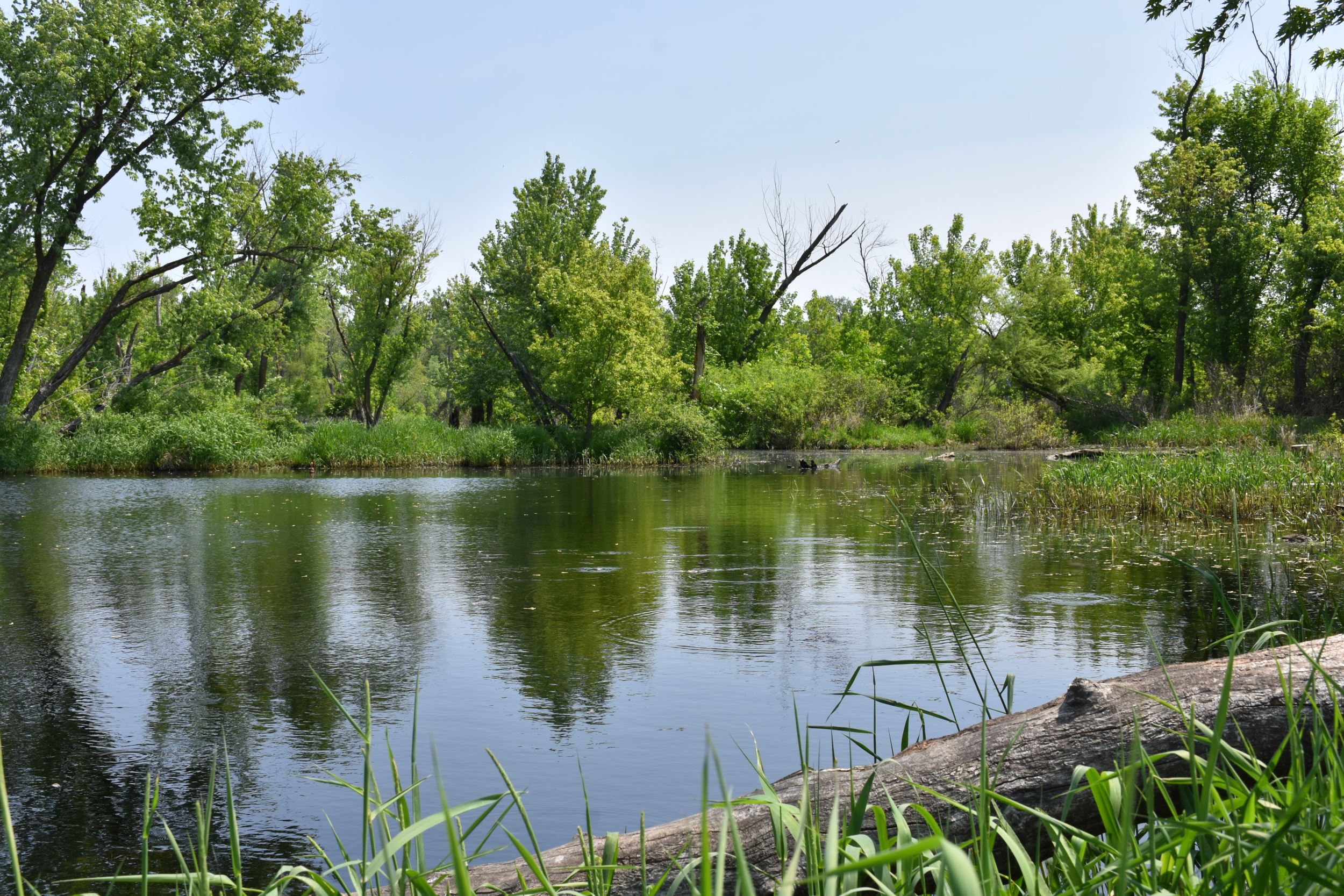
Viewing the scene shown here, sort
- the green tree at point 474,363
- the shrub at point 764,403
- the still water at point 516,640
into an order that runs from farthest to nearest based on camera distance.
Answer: the green tree at point 474,363
the shrub at point 764,403
the still water at point 516,640

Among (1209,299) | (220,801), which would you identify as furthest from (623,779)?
(1209,299)

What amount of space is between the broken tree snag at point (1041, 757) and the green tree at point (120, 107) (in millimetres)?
29571

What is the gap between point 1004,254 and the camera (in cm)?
5884

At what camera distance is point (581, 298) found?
34500mm

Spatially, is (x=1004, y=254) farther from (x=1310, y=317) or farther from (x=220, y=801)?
(x=220, y=801)

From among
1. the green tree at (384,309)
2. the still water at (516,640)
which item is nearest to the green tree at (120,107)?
the green tree at (384,309)

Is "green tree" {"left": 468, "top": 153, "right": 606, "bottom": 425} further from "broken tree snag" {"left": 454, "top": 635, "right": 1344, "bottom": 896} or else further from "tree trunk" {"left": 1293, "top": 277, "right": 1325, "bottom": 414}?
"broken tree snag" {"left": 454, "top": 635, "right": 1344, "bottom": 896}

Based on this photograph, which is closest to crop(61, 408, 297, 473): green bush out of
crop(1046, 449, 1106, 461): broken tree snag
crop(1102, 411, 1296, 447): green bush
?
crop(1046, 449, 1106, 461): broken tree snag

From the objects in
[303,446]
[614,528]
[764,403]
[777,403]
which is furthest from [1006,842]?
[777,403]

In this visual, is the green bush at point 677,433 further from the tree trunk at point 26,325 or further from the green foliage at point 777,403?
the tree trunk at point 26,325

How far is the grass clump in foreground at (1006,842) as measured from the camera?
1.27 metres

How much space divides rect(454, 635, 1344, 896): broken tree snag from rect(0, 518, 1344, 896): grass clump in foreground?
0.04m

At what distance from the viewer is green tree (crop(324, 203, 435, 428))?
41.2 metres

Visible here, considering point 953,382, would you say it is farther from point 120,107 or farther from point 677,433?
point 120,107
